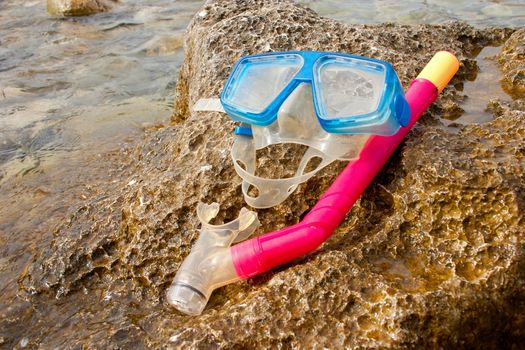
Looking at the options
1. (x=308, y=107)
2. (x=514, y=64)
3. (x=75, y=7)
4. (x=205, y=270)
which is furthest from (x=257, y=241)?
(x=75, y=7)

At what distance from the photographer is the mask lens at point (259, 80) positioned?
2242 mm

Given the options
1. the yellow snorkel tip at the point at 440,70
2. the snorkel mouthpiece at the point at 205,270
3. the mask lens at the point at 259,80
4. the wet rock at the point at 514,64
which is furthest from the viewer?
the wet rock at the point at 514,64

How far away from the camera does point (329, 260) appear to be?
1.86 m

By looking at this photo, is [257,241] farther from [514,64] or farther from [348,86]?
[514,64]

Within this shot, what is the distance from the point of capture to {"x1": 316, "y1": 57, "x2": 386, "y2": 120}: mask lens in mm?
1990

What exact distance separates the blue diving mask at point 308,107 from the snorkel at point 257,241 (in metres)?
0.10

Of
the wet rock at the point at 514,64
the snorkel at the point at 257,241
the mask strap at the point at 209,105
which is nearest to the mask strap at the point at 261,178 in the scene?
the snorkel at the point at 257,241

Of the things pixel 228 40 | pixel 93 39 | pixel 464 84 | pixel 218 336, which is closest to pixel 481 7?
pixel 464 84

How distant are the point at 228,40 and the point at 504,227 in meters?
2.11

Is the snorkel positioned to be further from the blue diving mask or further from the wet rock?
the wet rock

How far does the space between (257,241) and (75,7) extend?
7.82 metres

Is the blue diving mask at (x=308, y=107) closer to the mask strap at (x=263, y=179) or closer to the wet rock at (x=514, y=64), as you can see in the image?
the mask strap at (x=263, y=179)

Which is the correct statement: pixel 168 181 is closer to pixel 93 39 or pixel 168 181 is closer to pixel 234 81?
pixel 234 81

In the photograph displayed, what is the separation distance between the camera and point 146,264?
85.7 inches
